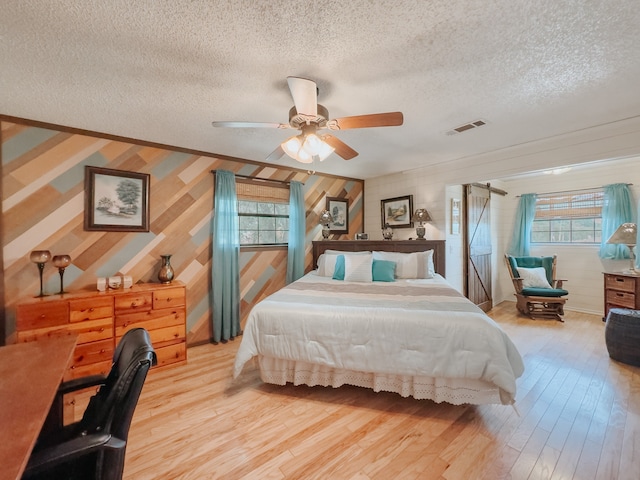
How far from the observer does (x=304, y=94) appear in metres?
1.72

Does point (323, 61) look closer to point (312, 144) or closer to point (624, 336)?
point (312, 144)

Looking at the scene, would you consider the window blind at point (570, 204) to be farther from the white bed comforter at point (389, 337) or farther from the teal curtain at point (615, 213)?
the white bed comforter at point (389, 337)

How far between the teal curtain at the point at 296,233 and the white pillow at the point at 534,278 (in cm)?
377

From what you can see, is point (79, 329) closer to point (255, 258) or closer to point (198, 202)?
point (198, 202)

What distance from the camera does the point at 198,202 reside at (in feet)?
11.4

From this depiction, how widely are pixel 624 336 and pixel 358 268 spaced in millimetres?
2798

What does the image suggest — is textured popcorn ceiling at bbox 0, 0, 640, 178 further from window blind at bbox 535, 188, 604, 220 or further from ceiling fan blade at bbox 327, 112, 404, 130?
window blind at bbox 535, 188, 604, 220

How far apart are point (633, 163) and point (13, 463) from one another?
6.85 meters

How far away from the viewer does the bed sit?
194 cm

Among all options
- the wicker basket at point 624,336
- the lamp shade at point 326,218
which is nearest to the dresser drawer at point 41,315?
the lamp shade at point 326,218

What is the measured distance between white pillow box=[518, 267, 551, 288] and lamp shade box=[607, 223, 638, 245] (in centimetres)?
101

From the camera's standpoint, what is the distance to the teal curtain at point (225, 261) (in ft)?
11.5

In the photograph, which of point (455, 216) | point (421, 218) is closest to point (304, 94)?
point (421, 218)

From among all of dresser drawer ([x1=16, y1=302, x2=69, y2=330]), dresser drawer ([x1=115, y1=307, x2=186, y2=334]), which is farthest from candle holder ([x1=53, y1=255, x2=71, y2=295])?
dresser drawer ([x1=115, y1=307, x2=186, y2=334])
